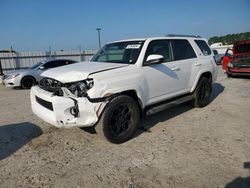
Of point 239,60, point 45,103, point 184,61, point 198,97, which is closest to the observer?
A: point 45,103

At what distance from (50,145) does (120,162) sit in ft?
4.58

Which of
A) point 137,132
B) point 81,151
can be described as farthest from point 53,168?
point 137,132

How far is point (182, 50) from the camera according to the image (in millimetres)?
5117

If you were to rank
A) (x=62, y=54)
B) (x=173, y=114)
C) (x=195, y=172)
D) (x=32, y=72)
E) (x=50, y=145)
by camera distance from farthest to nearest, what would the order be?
(x=62, y=54) → (x=32, y=72) → (x=173, y=114) → (x=50, y=145) → (x=195, y=172)

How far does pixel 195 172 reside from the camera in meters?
2.90

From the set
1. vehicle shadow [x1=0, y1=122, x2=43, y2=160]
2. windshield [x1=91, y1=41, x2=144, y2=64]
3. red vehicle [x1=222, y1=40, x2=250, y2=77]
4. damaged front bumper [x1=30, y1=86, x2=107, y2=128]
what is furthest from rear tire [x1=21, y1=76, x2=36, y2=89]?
red vehicle [x1=222, y1=40, x2=250, y2=77]

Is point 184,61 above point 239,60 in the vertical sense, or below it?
above

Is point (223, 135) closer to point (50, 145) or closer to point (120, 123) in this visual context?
point (120, 123)

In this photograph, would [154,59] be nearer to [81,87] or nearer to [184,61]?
[184,61]

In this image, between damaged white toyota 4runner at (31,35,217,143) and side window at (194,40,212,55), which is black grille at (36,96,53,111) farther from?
side window at (194,40,212,55)

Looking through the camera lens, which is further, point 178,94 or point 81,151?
point 178,94

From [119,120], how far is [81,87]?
2.94 ft

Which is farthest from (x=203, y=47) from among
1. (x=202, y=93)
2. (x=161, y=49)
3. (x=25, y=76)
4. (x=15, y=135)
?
(x=25, y=76)

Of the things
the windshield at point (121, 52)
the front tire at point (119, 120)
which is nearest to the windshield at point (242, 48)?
the windshield at point (121, 52)
